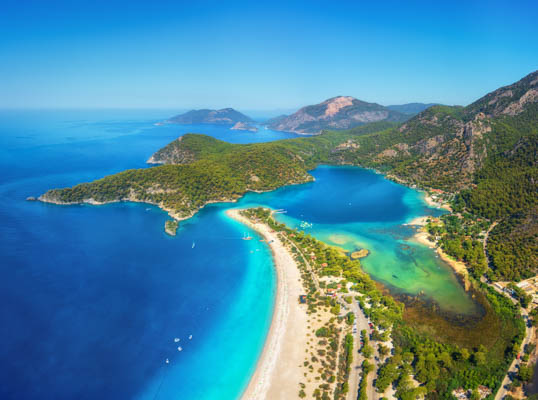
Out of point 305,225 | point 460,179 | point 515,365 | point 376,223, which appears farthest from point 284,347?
point 460,179

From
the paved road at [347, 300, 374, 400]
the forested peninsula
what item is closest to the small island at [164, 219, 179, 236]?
the forested peninsula

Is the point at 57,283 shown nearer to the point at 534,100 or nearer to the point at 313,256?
the point at 313,256

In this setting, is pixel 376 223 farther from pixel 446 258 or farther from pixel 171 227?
pixel 171 227

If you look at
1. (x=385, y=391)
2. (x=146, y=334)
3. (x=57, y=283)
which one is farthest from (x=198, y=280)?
(x=385, y=391)

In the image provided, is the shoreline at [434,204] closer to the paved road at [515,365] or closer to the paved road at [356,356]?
the paved road at [515,365]

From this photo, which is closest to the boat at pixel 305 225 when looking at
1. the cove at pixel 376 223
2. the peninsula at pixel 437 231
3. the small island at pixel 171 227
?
the cove at pixel 376 223
